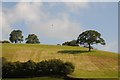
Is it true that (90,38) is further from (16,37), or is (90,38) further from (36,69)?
(16,37)

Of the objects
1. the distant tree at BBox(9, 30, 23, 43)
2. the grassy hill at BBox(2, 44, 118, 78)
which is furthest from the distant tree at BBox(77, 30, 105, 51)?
the distant tree at BBox(9, 30, 23, 43)

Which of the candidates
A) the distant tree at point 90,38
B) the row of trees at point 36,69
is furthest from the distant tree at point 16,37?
the row of trees at point 36,69

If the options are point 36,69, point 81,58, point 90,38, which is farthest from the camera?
point 90,38

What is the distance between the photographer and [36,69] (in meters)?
74.1

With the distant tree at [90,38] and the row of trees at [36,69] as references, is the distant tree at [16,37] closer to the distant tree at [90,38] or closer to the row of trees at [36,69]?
the distant tree at [90,38]

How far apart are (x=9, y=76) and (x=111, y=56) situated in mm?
36130

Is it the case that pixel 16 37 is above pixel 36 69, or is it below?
above

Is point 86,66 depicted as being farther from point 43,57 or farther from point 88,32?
point 88,32

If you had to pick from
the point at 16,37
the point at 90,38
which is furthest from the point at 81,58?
the point at 16,37

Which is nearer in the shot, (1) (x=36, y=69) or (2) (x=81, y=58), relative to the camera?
(1) (x=36, y=69)

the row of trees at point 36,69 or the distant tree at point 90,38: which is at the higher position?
the distant tree at point 90,38

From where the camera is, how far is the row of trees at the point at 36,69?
239 feet

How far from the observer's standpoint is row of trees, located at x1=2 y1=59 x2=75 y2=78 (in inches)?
2864

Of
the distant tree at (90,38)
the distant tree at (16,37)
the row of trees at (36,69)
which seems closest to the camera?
the row of trees at (36,69)
